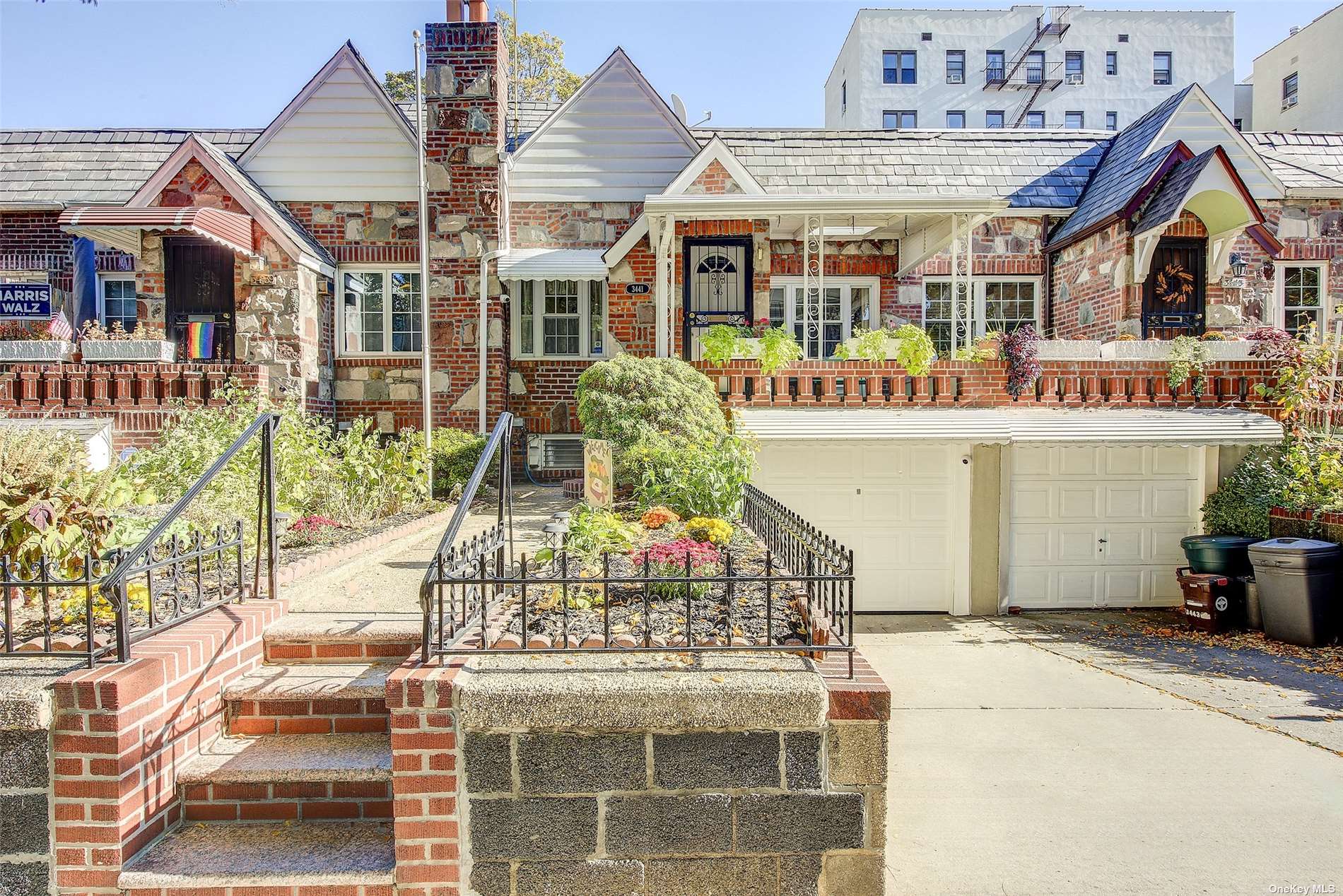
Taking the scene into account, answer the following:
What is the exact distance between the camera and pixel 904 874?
4.19m

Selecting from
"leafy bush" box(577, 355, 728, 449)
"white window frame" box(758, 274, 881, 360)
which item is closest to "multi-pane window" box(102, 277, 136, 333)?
"leafy bush" box(577, 355, 728, 449)

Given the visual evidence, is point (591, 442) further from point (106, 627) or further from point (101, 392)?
point (101, 392)

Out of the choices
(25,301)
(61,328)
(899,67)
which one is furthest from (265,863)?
(899,67)

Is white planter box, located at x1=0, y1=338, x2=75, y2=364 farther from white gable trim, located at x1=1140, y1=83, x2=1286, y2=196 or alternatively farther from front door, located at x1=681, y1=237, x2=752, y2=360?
white gable trim, located at x1=1140, y1=83, x2=1286, y2=196

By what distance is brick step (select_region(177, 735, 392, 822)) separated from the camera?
11.3ft

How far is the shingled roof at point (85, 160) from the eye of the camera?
13.9m

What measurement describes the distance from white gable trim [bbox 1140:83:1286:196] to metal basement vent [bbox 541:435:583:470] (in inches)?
406

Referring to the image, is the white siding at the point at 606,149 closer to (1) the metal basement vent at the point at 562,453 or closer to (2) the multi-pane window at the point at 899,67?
(1) the metal basement vent at the point at 562,453

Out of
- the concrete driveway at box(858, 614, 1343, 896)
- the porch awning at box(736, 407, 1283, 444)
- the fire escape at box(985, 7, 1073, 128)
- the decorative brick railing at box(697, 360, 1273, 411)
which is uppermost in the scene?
the fire escape at box(985, 7, 1073, 128)

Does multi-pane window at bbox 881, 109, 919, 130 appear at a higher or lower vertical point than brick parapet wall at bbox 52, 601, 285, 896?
higher

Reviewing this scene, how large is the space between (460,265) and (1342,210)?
590 inches

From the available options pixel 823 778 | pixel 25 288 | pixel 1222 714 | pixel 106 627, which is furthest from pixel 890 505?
pixel 25 288

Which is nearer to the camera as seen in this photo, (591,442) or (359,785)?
Result: (359,785)

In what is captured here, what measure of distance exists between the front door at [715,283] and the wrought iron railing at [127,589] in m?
A: 8.28
